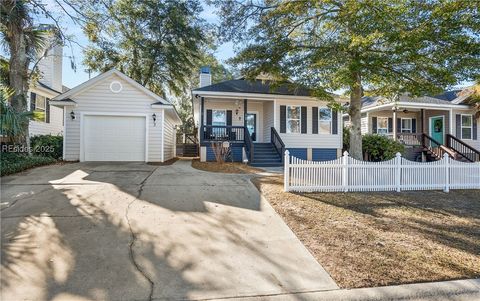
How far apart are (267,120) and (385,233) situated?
11811mm

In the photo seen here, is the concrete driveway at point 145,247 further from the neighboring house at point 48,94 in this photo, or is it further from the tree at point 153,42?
the tree at point 153,42

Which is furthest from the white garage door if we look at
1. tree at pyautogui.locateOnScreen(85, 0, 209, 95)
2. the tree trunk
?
the tree trunk

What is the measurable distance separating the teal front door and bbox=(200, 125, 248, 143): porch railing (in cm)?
1331

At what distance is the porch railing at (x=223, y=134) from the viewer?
1435 centimetres

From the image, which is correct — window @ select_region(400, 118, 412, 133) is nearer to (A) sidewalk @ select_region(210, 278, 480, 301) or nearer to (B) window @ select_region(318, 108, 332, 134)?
(B) window @ select_region(318, 108, 332, 134)

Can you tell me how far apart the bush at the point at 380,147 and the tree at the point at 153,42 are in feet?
45.1

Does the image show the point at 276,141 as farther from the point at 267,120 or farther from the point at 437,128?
the point at 437,128

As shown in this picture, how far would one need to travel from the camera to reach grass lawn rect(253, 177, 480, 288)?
11.9 ft

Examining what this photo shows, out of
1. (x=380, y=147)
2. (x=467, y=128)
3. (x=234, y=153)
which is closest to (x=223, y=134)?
A: (x=234, y=153)

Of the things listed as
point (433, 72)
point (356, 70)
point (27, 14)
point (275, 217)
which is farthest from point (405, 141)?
point (27, 14)

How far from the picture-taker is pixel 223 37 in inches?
441

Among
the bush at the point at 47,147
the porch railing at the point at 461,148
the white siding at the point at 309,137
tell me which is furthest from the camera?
the porch railing at the point at 461,148

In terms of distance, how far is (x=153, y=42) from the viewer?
2053 centimetres

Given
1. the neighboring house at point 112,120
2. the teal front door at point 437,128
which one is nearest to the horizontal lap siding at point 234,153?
the neighboring house at point 112,120
